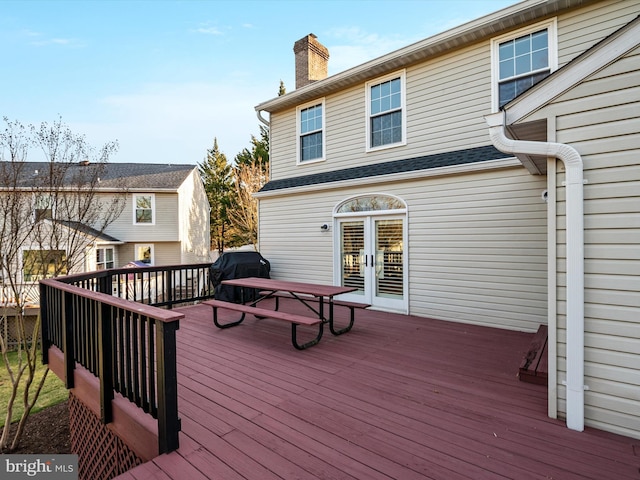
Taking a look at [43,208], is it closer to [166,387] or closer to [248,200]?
[166,387]

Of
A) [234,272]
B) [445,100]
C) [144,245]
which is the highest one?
[445,100]

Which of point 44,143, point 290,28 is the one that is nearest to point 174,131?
point 290,28

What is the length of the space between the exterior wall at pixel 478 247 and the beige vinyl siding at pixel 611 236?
8.49 ft

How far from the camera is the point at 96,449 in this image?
2.96 meters

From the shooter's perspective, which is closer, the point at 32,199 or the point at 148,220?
the point at 32,199

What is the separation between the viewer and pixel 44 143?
583cm

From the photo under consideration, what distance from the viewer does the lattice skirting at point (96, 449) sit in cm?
255

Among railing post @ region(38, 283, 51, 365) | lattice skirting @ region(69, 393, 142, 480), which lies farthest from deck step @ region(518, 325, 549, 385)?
railing post @ region(38, 283, 51, 365)

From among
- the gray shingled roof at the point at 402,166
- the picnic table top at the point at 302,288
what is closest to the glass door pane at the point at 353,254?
the gray shingled roof at the point at 402,166

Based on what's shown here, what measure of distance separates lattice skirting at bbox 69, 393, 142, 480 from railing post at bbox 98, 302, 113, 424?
28 cm

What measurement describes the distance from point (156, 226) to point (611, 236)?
1613 centimetres

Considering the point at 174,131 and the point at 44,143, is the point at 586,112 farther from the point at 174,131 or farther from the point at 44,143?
the point at 174,131

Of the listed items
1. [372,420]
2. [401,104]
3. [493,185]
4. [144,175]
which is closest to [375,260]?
[493,185]

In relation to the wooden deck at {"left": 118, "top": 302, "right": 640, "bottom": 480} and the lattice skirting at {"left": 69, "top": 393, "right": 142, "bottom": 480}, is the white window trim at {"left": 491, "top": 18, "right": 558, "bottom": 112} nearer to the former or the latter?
the wooden deck at {"left": 118, "top": 302, "right": 640, "bottom": 480}
